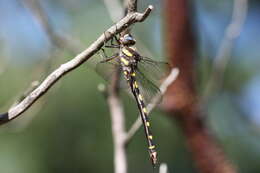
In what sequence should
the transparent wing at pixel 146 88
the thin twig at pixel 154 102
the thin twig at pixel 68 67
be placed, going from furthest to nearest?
the transparent wing at pixel 146 88, the thin twig at pixel 154 102, the thin twig at pixel 68 67

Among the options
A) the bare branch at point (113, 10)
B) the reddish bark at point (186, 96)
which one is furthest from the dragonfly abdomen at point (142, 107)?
the reddish bark at point (186, 96)

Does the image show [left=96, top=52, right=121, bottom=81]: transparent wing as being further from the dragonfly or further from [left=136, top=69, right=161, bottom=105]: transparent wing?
[left=136, top=69, right=161, bottom=105]: transparent wing

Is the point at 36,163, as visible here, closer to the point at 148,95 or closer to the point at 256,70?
the point at 256,70

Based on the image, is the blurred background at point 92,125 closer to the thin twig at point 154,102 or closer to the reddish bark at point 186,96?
the reddish bark at point 186,96

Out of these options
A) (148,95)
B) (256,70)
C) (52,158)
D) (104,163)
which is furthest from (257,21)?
(148,95)

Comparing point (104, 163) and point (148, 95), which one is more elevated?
point (104, 163)

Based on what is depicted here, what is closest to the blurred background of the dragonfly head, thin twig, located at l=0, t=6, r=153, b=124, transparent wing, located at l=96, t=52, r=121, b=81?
transparent wing, located at l=96, t=52, r=121, b=81
